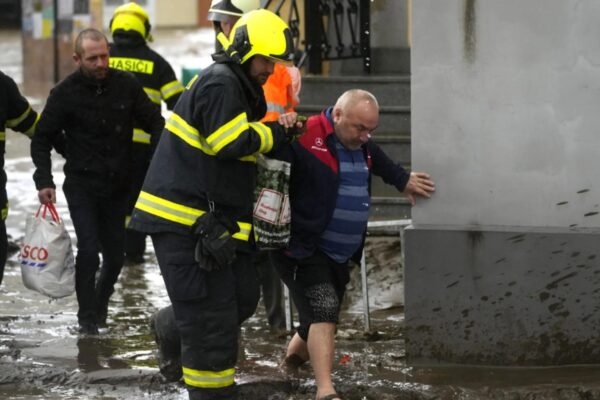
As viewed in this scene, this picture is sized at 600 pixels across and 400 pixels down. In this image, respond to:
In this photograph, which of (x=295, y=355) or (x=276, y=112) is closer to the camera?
(x=295, y=355)

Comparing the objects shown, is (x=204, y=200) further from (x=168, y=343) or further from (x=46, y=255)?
(x=46, y=255)

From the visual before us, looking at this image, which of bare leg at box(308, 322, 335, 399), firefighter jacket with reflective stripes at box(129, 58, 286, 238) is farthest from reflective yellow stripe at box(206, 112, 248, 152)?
bare leg at box(308, 322, 335, 399)

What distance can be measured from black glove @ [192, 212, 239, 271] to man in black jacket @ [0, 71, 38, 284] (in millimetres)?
2270

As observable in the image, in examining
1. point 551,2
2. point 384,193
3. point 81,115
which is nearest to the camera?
point 551,2

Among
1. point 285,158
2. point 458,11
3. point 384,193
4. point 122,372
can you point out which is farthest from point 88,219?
point 384,193

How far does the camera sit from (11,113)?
24.9 ft

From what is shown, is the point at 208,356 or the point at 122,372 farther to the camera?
the point at 122,372

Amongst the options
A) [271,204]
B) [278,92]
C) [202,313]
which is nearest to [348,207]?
[271,204]

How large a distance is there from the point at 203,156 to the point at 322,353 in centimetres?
113

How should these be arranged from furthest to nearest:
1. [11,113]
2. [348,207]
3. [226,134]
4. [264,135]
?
[11,113], [348,207], [264,135], [226,134]

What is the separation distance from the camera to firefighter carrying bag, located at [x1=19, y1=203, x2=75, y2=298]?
7465mm

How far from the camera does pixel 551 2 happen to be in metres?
6.38

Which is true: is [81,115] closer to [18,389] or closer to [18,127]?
[18,127]

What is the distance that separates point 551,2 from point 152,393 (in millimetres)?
2746
